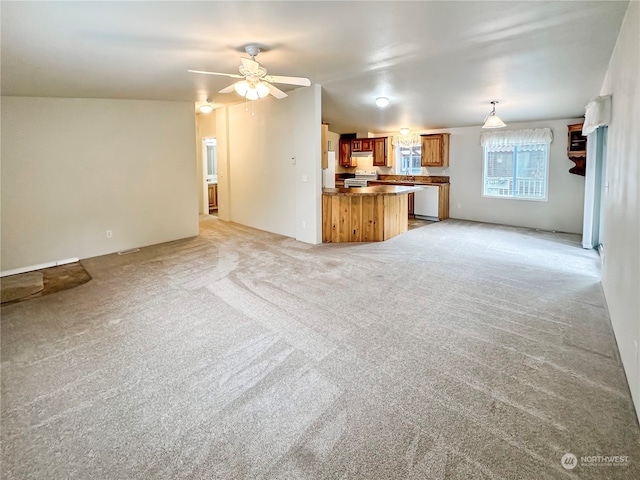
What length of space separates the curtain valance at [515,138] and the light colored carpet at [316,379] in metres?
4.14

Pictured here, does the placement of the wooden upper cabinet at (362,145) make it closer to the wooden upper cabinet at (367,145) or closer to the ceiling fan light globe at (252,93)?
the wooden upper cabinet at (367,145)

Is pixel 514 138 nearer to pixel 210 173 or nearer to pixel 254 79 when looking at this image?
pixel 254 79

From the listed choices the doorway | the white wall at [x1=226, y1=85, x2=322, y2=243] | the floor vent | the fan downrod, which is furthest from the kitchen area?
the doorway

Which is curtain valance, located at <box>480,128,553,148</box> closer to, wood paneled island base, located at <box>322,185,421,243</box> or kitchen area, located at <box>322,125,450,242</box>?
kitchen area, located at <box>322,125,450,242</box>

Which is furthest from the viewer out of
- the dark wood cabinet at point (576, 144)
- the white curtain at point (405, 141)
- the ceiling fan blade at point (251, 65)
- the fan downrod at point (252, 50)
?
the white curtain at point (405, 141)

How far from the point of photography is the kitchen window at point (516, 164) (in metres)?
7.61

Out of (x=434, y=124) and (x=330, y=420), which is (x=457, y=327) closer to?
(x=330, y=420)

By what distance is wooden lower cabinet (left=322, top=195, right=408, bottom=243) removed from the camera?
6.27 m

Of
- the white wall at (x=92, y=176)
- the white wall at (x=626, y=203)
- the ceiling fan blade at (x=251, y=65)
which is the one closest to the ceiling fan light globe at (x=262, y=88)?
the ceiling fan blade at (x=251, y=65)

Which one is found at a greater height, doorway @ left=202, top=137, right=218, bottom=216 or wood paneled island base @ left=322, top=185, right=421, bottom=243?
doorway @ left=202, top=137, right=218, bottom=216

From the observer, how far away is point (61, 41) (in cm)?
305

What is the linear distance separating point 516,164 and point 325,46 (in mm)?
6207

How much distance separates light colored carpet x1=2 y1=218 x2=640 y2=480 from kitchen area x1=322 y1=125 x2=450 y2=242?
6.63ft

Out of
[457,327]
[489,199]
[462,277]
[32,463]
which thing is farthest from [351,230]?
[32,463]
